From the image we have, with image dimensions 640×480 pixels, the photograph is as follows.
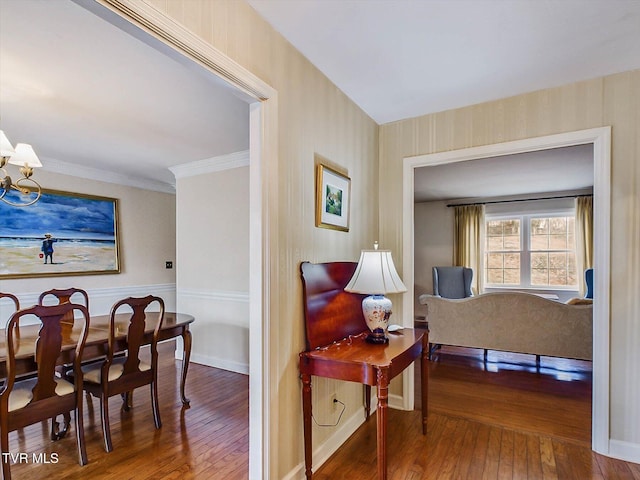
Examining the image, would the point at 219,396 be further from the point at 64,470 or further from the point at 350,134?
the point at 350,134

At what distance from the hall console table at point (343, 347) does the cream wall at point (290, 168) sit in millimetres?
71

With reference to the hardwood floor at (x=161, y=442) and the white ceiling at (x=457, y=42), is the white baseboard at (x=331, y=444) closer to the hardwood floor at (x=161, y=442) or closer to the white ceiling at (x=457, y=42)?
the hardwood floor at (x=161, y=442)

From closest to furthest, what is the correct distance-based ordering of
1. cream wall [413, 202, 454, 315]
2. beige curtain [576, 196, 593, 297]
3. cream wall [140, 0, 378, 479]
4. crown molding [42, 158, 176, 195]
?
cream wall [140, 0, 378, 479]
crown molding [42, 158, 176, 195]
beige curtain [576, 196, 593, 297]
cream wall [413, 202, 454, 315]

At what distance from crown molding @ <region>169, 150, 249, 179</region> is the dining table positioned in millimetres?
1825

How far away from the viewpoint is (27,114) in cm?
283

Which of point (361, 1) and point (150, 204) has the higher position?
point (361, 1)

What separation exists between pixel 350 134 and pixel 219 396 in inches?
105

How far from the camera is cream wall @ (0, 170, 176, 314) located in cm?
416

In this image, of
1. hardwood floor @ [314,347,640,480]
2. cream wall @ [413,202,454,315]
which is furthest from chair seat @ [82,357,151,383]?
cream wall @ [413,202,454,315]

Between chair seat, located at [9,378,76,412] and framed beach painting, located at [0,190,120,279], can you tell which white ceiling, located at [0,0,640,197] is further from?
chair seat, located at [9,378,76,412]

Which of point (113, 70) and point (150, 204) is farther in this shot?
point (150, 204)

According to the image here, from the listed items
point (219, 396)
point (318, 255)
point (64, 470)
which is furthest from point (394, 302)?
point (64, 470)

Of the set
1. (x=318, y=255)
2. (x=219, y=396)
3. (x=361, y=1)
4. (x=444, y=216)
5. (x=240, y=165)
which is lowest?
(x=219, y=396)

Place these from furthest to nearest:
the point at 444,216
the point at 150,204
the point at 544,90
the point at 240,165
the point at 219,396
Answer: the point at 444,216 → the point at 150,204 → the point at 240,165 → the point at 219,396 → the point at 544,90
